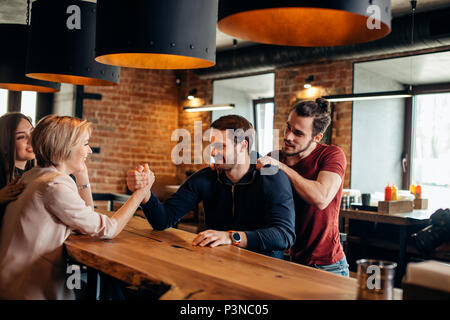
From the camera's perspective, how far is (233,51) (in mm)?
7129

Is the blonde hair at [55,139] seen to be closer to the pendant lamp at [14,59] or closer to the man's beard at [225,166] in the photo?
the man's beard at [225,166]

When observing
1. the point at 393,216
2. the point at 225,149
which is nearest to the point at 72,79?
the point at 225,149

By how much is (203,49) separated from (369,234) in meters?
3.98

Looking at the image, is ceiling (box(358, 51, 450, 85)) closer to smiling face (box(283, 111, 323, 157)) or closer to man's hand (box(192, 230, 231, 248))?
smiling face (box(283, 111, 323, 157))

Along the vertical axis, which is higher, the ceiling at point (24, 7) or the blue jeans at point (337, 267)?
the ceiling at point (24, 7)

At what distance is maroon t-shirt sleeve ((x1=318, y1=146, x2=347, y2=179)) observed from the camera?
7.73 feet

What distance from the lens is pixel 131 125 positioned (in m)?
8.05

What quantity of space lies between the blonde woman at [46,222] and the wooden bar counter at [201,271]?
3.1 inches

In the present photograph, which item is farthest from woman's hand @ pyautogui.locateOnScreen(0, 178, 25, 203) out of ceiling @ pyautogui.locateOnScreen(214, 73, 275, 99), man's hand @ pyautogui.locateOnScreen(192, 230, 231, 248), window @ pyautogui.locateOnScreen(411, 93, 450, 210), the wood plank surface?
ceiling @ pyautogui.locateOnScreen(214, 73, 275, 99)

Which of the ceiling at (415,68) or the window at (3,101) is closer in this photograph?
the ceiling at (415,68)

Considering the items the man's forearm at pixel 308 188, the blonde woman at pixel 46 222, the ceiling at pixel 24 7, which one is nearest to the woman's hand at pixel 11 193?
the blonde woman at pixel 46 222

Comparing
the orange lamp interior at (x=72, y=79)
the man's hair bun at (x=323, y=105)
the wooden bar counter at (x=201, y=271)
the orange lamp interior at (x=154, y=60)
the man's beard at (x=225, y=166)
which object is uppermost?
the orange lamp interior at (x=72, y=79)

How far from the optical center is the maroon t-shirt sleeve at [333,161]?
2.36 metres
